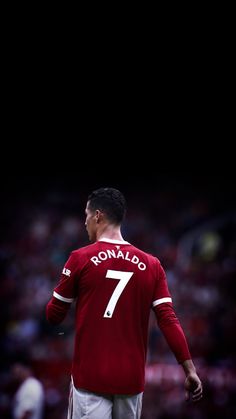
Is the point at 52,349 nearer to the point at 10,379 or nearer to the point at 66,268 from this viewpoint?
the point at 10,379

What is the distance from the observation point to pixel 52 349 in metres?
10.8

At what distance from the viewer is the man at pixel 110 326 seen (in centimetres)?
326

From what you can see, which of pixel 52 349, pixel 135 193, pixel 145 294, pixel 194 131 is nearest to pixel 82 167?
A: pixel 135 193

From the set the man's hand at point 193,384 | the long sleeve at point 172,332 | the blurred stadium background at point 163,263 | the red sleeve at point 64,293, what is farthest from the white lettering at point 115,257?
the blurred stadium background at point 163,263

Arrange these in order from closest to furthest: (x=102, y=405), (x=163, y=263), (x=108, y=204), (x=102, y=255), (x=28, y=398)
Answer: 1. (x=102, y=405)
2. (x=102, y=255)
3. (x=108, y=204)
4. (x=28, y=398)
5. (x=163, y=263)

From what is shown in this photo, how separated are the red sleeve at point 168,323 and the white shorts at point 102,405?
0.31 metres

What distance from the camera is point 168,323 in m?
3.40

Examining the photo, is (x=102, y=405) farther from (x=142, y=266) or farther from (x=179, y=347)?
(x=142, y=266)

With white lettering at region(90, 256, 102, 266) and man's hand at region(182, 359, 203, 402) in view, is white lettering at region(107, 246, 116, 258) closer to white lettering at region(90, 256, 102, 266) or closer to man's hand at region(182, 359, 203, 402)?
white lettering at region(90, 256, 102, 266)

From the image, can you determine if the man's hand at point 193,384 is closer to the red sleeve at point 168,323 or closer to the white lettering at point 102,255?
the red sleeve at point 168,323

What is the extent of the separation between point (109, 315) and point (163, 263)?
355 inches

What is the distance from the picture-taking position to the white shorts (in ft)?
10.6

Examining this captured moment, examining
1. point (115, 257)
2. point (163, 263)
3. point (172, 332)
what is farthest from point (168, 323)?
point (163, 263)

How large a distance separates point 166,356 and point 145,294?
7013 millimetres
